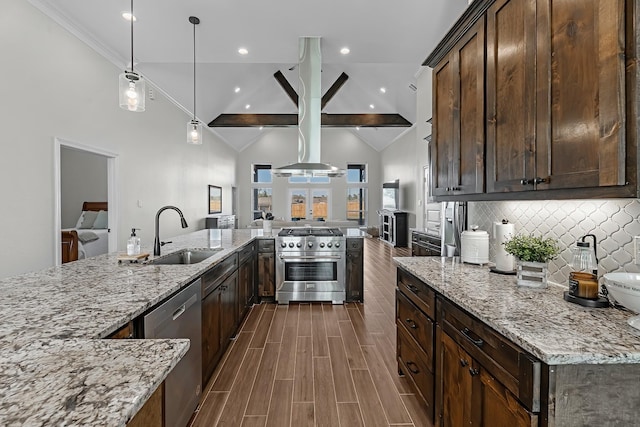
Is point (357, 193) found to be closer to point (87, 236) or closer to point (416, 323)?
point (87, 236)

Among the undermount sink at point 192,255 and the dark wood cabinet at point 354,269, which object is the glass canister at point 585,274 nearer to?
the undermount sink at point 192,255

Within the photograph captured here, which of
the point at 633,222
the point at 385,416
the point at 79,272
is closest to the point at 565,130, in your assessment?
the point at 633,222

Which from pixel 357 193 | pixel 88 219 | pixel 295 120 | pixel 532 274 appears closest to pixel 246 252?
pixel 532 274

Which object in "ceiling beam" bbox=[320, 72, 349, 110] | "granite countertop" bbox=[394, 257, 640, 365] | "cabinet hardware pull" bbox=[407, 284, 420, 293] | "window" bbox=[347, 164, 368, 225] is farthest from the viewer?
"window" bbox=[347, 164, 368, 225]

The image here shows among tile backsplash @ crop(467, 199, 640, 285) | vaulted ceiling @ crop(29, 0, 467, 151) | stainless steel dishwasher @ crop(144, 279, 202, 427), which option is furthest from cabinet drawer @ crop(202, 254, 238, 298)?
vaulted ceiling @ crop(29, 0, 467, 151)

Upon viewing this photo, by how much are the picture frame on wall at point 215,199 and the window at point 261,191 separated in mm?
2889

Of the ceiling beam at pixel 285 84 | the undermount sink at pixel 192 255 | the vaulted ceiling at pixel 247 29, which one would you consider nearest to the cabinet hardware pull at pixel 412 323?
the undermount sink at pixel 192 255

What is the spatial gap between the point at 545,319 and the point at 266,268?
10.9 feet

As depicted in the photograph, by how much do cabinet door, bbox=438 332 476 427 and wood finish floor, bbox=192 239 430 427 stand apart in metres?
0.49

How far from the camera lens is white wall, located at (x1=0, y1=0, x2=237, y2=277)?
2.80 metres

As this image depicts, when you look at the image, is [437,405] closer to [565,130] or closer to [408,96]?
[565,130]

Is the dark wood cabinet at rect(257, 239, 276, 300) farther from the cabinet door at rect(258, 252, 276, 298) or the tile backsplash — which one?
the tile backsplash

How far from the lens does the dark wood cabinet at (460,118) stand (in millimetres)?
1811

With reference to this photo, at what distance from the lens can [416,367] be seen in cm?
196
